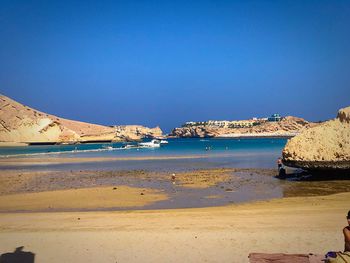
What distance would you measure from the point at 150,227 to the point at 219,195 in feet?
24.7

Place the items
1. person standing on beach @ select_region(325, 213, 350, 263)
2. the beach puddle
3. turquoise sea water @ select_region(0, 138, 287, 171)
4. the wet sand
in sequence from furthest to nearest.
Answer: turquoise sea water @ select_region(0, 138, 287, 171), the beach puddle, the wet sand, person standing on beach @ select_region(325, 213, 350, 263)

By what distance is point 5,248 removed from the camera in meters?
8.40

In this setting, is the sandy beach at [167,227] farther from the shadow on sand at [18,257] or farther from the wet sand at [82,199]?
the shadow on sand at [18,257]

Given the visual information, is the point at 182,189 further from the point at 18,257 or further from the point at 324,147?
the point at 18,257

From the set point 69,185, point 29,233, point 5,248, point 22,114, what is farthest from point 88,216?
point 22,114

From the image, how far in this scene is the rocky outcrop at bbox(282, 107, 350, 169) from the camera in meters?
19.0

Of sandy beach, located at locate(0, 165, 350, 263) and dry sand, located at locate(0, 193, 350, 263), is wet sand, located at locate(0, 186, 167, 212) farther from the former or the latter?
dry sand, located at locate(0, 193, 350, 263)

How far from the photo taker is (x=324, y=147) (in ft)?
63.8

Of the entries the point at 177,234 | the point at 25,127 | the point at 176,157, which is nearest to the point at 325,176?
the point at 177,234

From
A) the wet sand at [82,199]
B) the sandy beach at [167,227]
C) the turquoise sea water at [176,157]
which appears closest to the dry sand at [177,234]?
the sandy beach at [167,227]

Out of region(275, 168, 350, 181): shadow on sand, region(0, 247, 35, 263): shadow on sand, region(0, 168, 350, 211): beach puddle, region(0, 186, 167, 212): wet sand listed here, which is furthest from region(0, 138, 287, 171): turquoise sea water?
region(0, 247, 35, 263): shadow on sand

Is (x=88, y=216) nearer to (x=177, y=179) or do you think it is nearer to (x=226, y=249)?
(x=226, y=249)

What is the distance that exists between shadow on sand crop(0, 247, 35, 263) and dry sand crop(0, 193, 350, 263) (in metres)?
0.18

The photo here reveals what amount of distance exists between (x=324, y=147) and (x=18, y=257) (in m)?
15.8
